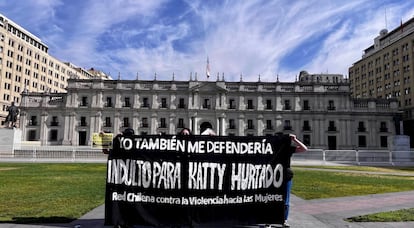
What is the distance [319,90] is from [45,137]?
53.0 meters

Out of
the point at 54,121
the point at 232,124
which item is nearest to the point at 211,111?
the point at 232,124

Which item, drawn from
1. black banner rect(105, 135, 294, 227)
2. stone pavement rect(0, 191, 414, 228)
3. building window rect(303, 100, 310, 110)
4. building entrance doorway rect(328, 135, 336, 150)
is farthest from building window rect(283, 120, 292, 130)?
black banner rect(105, 135, 294, 227)

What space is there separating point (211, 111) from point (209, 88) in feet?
14.8

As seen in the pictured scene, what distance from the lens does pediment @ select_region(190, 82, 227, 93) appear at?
5924cm

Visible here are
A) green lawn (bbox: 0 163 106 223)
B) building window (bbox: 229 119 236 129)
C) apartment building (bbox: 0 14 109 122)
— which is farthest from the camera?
apartment building (bbox: 0 14 109 122)

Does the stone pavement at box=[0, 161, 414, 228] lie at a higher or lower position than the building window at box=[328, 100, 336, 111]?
lower

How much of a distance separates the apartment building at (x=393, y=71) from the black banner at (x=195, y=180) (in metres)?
64.9

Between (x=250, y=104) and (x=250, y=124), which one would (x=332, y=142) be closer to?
(x=250, y=124)

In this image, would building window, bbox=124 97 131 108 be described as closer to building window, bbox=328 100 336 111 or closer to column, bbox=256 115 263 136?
column, bbox=256 115 263 136

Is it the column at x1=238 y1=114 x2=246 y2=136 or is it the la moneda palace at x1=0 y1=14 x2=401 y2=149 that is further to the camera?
the column at x1=238 y1=114 x2=246 y2=136

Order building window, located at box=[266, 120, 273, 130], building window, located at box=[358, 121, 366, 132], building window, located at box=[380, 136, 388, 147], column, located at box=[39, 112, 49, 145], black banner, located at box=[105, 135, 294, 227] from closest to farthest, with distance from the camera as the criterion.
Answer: black banner, located at box=[105, 135, 294, 227] < building window, located at box=[380, 136, 388, 147] < column, located at box=[39, 112, 49, 145] < building window, located at box=[358, 121, 366, 132] < building window, located at box=[266, 120, 273, 130]

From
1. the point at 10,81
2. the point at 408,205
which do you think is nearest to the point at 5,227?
the point at 408,205

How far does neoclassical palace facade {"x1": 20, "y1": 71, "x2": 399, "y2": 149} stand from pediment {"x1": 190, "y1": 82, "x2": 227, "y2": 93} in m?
0.12

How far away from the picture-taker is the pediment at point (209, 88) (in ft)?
194
